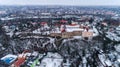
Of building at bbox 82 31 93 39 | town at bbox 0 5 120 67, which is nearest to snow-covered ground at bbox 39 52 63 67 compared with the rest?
town at bbox 0 5 120 67

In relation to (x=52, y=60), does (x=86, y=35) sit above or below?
above

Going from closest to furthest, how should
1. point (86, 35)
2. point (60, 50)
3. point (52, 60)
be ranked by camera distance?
1. point (52, 60)
2. point (60, 50)
3. point (86, 35)

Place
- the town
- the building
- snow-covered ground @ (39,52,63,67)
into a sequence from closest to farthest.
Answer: snow-covered ground @ (39,52,63,67), the town, the building

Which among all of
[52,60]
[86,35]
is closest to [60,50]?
[52,60]

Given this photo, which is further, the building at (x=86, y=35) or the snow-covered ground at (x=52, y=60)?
the building at (x=86, y=35)

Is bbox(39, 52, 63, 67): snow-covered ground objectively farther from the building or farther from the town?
the building

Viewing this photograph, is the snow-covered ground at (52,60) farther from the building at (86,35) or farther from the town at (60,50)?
the building at (86,35)

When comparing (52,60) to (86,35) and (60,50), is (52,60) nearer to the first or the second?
(60,50)

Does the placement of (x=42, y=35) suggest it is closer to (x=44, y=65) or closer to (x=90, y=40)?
(x=90, y=40)

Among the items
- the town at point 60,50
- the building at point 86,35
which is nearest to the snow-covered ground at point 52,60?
the town at point 60,50

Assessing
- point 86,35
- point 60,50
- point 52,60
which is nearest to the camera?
point 52,60

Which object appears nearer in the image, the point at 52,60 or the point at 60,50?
the point at 52,60

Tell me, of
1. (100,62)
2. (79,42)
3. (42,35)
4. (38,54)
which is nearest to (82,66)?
(100,62)
